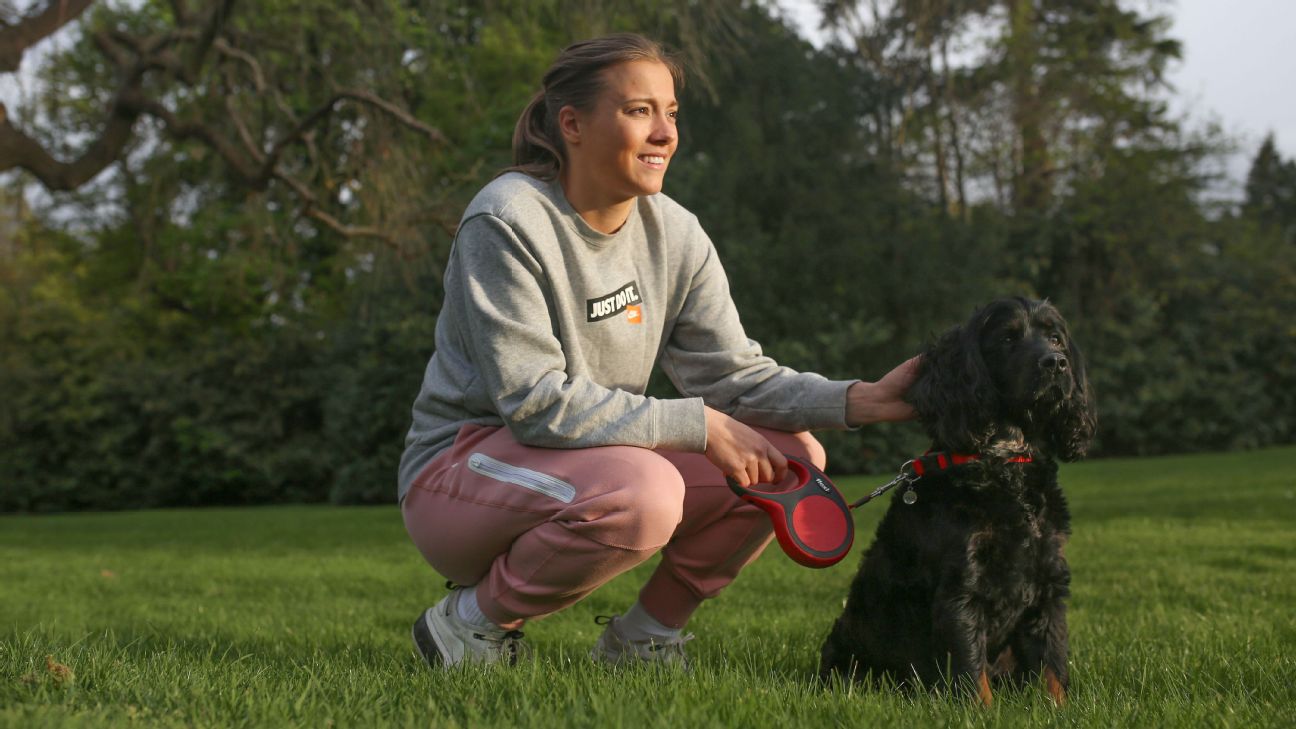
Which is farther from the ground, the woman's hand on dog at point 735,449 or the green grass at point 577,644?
the woman's hand on dog at point 735,449

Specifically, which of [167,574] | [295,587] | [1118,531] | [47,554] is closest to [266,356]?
[47,554]

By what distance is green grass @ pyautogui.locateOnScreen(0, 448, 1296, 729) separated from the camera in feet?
7.27

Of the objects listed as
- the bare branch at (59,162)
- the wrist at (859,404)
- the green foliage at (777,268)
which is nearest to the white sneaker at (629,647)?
the wrist at (859,404)

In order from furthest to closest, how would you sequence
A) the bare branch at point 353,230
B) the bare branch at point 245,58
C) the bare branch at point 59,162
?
the bare branch at point 245,58, the bare branch at point 353,230, the bare branch at point 59,162

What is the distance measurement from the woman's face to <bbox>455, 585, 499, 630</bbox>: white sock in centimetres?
123

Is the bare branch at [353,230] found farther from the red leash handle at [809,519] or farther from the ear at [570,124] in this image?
the red leash handle at [809,519]

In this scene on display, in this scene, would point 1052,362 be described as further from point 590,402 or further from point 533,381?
point 533,381

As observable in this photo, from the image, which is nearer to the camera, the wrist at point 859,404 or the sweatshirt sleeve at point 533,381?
the sweatshirt sleeve at point 533,381

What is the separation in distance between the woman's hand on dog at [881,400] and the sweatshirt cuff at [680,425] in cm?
53

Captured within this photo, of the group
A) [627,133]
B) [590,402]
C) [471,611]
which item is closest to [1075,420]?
[590,402]

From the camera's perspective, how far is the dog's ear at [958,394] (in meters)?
2.95

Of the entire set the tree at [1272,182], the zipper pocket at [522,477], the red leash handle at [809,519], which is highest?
the tree at [1272,182]

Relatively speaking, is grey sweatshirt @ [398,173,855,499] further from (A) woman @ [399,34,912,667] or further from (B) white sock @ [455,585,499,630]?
(B) white sock @ [455,585,499,630]

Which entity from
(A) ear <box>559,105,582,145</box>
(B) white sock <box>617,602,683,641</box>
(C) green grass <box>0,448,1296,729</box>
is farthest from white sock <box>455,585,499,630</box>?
(A) ear <box>559,105,582,145</box>
